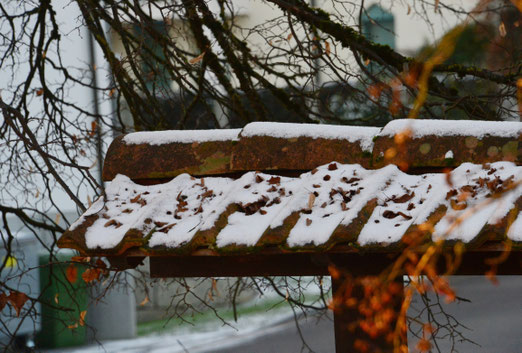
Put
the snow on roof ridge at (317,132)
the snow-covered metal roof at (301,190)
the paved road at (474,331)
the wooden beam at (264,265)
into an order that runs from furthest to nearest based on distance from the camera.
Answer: the paved road at (474,331)
the snow on roof ridge at (317,132)
the wooden beam at (264,265)
the snow-covered metal roof at (301,190)

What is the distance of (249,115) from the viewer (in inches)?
273

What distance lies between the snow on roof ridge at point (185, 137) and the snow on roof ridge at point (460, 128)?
0.77 m

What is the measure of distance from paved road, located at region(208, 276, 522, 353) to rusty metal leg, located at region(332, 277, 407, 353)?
6484 mm

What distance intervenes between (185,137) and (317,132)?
0.69 meters

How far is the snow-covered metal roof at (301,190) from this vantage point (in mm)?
2832

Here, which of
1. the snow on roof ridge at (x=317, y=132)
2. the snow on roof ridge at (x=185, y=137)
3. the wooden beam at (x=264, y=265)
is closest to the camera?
the wooden beam at (x=264, y=265)

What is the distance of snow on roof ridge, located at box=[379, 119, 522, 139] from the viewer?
10.8 ft

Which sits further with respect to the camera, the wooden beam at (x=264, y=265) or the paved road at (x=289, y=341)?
the paved road at (x=289, y=341)

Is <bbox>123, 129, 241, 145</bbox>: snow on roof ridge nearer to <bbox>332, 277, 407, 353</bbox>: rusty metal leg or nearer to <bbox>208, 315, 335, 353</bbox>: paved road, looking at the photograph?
<bbox>332, 277, 407, 353</bbox>: rusty metal leg

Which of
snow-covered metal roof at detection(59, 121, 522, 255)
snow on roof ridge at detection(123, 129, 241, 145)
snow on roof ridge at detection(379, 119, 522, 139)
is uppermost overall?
snow on roof ridge at detection(123, 129, 241, 145)

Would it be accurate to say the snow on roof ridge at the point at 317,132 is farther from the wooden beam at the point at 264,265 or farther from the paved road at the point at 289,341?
the paved road at the point at 289,341

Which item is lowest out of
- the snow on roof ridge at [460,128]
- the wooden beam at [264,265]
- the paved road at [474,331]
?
the paved road at [474,331]

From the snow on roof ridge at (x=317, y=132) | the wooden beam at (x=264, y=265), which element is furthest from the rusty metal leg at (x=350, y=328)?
the snow on roof ridge at (x=317, y=132)

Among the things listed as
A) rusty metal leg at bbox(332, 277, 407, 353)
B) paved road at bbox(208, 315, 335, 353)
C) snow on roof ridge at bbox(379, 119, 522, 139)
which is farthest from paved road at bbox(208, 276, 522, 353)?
snow on roof ridge at bbox(379, 119, 522, 139)
